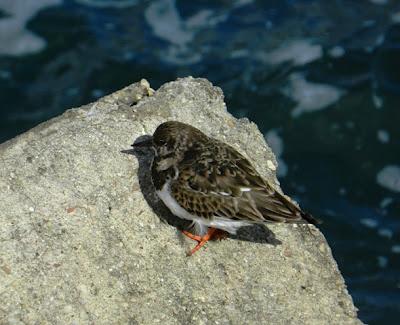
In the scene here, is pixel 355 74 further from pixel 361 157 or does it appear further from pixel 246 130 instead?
pixel 246 130

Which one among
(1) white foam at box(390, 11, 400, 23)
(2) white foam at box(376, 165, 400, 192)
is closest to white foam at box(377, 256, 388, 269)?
(2) white foam at box(376, 165, 400, 192)

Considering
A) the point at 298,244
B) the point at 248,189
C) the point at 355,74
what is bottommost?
the point at 355,74

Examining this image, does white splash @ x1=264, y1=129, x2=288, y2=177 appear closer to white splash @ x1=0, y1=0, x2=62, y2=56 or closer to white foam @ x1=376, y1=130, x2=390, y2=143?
white foam @ x1=376, y1=130, x2=390, y2=143

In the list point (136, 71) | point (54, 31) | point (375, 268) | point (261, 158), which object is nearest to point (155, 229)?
point (261, 158)

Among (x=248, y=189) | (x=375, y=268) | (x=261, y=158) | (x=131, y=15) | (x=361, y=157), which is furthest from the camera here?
(x=131, y=15)

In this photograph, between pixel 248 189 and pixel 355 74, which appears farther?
pixel 355 74

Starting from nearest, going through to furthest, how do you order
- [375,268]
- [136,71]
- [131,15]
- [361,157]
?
[375,268]
[361,157]
[136,71]
[131,15]

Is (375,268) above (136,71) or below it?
below
